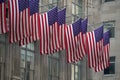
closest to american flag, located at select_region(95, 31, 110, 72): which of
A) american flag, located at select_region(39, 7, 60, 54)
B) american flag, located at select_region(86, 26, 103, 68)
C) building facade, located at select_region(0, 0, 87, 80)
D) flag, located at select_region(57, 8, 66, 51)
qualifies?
american flag, located at select_region(86, 26, 103, 68)

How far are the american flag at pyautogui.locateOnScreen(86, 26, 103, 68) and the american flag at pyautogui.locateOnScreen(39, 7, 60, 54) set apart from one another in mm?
4344

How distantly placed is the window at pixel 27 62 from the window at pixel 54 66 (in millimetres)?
2311

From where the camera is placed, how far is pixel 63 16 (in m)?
33.2

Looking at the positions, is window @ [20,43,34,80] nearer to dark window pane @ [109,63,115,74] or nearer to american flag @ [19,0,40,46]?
american flag @ [19,0,40,46]

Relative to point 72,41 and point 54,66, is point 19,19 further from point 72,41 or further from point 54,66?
point 54,66

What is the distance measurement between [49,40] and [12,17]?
14.7 feet

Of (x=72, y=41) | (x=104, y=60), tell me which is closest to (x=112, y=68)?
(x=104, y=60)

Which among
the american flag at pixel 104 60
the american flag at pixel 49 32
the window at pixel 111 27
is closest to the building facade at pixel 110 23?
the window at pixel 111 27

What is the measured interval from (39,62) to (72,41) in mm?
3129

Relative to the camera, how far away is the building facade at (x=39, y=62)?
3130 cm

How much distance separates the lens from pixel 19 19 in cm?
2831

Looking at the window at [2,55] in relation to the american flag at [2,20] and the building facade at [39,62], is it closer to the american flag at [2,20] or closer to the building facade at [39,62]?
the building facade at [39,62]

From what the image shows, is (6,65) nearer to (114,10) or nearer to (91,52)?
(91,52)

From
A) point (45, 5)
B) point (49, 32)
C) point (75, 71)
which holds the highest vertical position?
point (45, 5)
